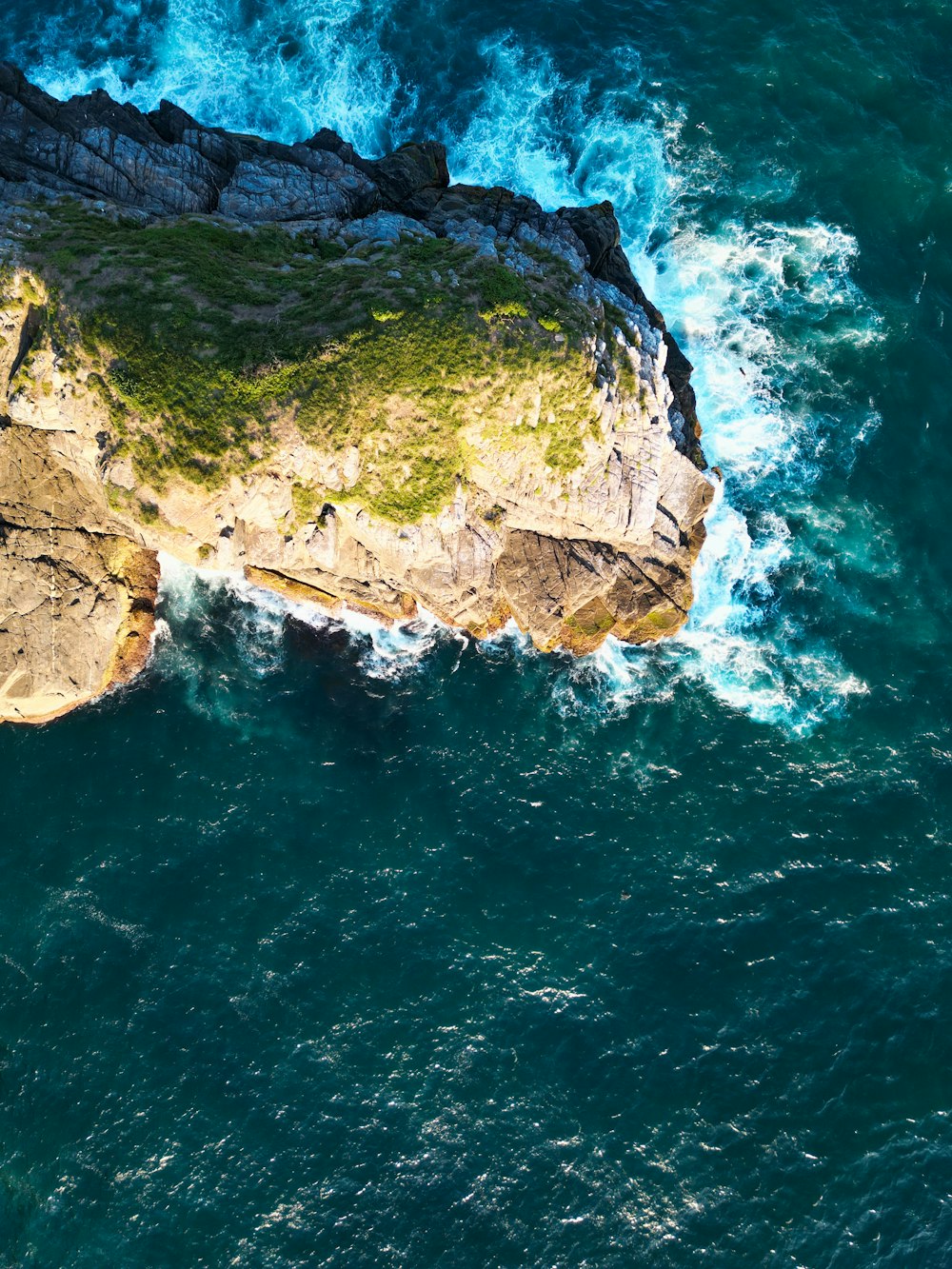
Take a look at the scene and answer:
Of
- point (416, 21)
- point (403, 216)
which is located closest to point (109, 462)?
point (403, 216)

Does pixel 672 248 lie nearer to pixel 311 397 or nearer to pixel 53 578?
pixel 311 397

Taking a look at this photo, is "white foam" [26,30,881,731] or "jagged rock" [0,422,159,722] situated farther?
"white foam" [26,30,881,731]

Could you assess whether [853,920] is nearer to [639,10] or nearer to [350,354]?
[350,354]

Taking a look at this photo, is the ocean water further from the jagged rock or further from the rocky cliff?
the rocky cliff

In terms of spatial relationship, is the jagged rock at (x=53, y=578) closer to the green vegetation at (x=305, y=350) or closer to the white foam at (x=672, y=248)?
the green vegetation at (x=305, y=350)

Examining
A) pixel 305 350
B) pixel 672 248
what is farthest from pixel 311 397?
pixel 672 248

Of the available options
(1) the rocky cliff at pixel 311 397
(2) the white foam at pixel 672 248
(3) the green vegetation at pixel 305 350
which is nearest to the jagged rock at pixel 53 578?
(1) the rocky cliff at pixel 311 397

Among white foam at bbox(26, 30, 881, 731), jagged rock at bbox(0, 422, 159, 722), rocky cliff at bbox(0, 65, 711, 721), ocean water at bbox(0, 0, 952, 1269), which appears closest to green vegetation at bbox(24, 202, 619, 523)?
rocky cliff at bbox(0, 65, 711, 721)
